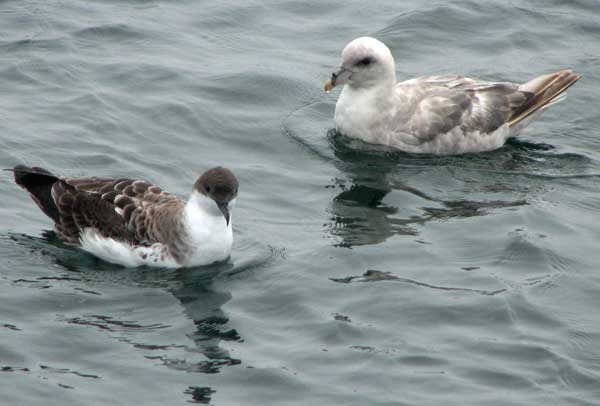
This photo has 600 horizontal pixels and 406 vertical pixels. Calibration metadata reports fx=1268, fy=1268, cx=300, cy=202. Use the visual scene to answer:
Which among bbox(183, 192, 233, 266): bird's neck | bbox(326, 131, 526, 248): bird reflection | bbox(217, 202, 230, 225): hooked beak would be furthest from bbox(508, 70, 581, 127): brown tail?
bbox(217, 202, 230, 225): hooked beak

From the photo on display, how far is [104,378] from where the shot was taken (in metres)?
8.88

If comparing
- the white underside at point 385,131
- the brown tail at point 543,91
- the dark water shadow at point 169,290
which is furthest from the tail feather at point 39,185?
the brown tail at point 543,91

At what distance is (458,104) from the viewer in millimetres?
13852

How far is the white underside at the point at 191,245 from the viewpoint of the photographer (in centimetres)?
→ 1048

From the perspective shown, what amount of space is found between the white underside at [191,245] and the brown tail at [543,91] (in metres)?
4.67

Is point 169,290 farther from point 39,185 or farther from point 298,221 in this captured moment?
point 298,221

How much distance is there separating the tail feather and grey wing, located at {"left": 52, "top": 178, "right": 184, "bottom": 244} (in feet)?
0.26

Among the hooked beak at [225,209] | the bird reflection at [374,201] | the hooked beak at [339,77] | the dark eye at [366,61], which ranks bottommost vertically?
the bird reflection at [374,201]

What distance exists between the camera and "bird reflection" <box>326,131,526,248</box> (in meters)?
11.7

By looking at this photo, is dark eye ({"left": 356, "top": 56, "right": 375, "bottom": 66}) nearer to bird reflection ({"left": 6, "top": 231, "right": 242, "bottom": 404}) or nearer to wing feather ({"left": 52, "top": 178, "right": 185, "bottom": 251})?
wing feather ({"left": 52, "top": 178, "right": 185, "bottom": 251})

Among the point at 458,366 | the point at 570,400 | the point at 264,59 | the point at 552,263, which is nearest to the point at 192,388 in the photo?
the point at 458,366

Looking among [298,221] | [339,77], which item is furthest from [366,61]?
[298,221]

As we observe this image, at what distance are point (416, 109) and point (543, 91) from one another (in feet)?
5.08

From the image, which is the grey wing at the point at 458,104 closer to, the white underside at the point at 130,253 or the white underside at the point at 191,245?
the white underside at the point at 191,245
